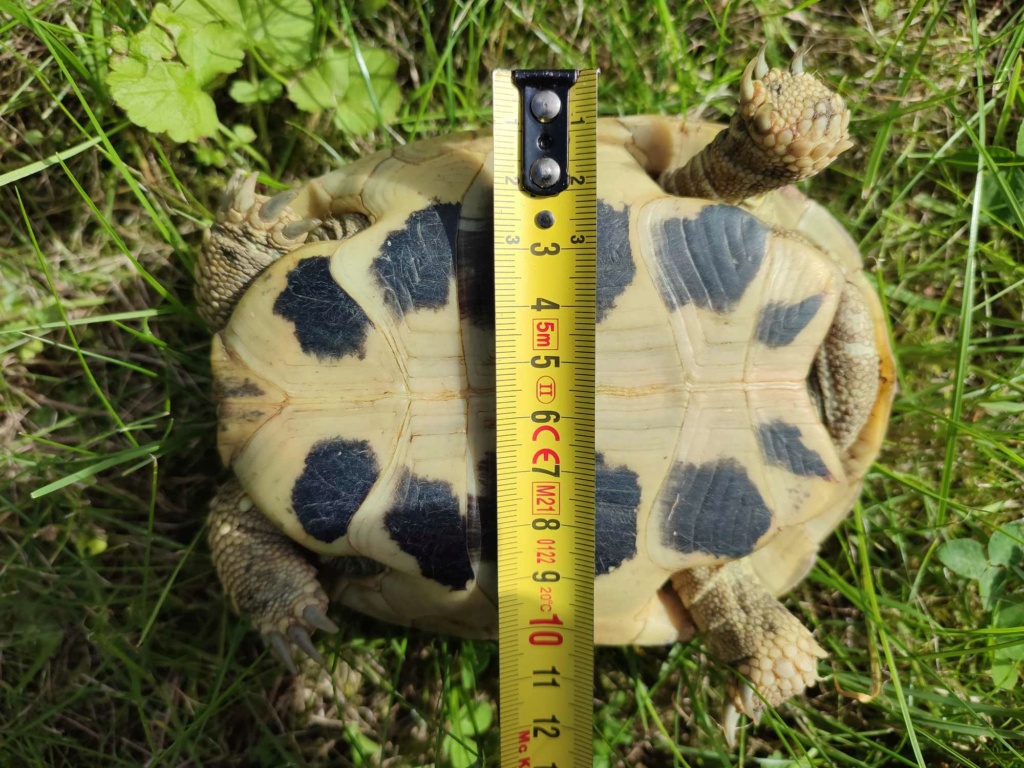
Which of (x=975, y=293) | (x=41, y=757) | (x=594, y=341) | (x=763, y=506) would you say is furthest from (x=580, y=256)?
(x=41, y=757)

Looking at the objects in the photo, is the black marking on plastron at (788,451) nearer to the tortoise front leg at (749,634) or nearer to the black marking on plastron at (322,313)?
the tortoise front leg at (749,634)

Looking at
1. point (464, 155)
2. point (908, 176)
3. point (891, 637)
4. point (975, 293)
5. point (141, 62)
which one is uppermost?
point (141, 62)

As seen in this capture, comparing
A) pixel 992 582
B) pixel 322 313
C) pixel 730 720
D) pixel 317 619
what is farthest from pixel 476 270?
pixel 992 582

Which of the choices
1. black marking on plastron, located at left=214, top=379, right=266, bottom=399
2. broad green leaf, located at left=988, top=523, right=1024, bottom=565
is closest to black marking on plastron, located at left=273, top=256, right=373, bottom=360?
black marking on plastron, located at left=214, top=379, right=266, bottom=399

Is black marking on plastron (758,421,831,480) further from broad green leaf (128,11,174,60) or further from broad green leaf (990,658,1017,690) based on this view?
broad green leaf (128,11,174,60)

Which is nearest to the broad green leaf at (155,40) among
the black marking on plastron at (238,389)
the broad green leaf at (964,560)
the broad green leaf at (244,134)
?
the broad green leaf at (244,134)

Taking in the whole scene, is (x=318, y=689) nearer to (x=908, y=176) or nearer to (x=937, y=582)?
(x=937, y=582)
